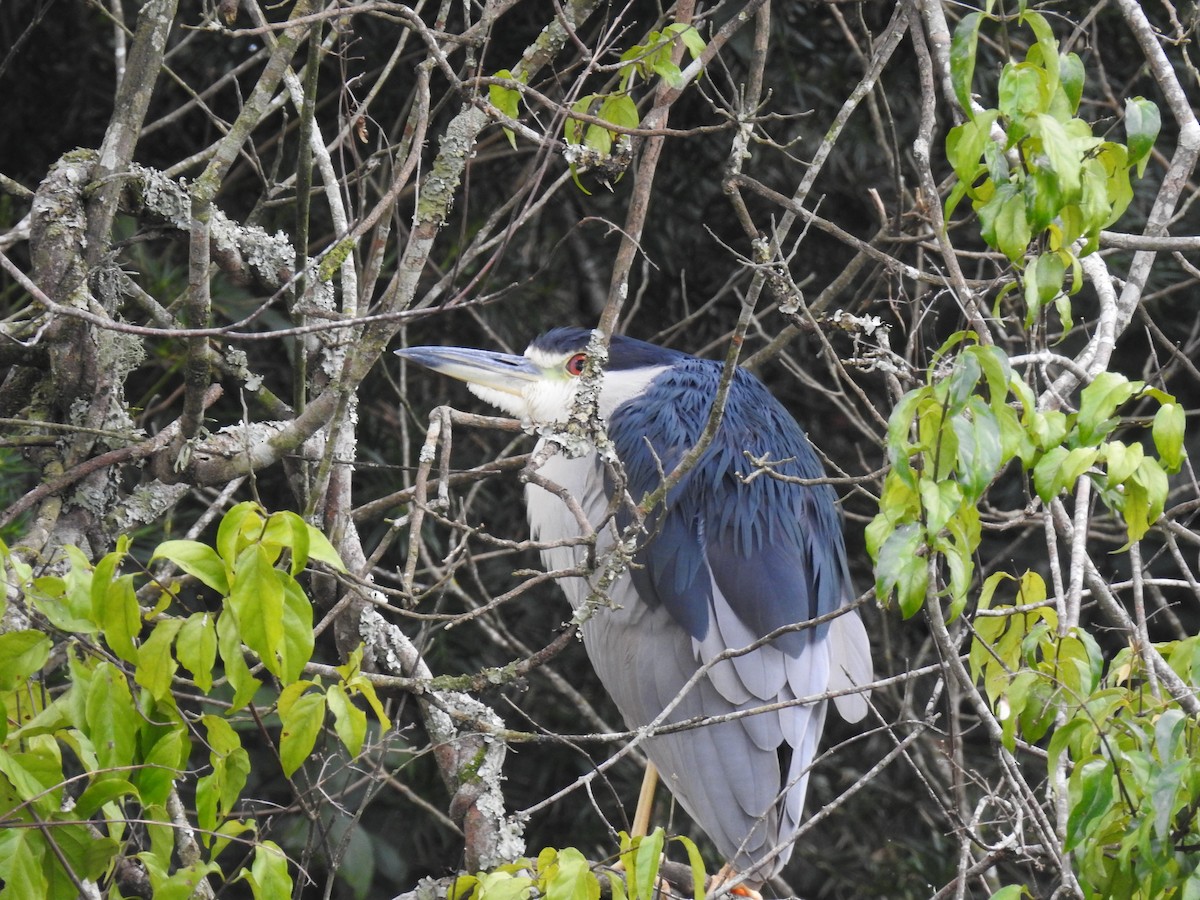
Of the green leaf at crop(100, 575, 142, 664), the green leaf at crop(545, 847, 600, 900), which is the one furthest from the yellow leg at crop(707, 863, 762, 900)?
the green leaf at crop(100, 575, 142, 664)

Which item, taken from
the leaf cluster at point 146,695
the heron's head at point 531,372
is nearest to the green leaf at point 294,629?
the leaf cluster at point 146,695

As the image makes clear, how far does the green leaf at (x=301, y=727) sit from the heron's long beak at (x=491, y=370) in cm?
130

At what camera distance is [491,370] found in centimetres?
241

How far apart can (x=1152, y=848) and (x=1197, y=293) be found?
261 centimetres

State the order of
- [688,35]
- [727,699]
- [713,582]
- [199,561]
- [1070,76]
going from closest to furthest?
[199,561] → [1070,76] → [688,35] → [727,699] → [713,582]

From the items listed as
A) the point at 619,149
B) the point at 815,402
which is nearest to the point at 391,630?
the point at 619,149

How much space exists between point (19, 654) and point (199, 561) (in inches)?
6.6

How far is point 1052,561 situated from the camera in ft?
4.49

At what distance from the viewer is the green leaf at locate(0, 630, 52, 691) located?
39.4 inches

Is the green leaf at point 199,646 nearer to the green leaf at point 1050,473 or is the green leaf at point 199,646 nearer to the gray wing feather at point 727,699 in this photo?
the green leaf at point 1050,473

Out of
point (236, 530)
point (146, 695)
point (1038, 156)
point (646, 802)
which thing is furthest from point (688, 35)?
point (646, 802)

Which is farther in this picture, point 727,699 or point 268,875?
point 727,699

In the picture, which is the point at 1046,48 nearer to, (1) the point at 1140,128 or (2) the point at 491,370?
(1) the point at 1140,128

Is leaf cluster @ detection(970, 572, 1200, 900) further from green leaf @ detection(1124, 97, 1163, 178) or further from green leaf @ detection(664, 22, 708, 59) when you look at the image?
green leaf @ detection(664, 22, 708, 59)
